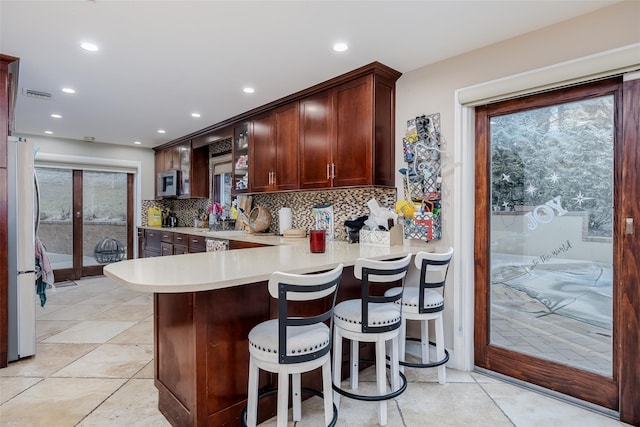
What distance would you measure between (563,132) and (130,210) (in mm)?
6685

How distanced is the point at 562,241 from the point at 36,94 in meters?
4.79

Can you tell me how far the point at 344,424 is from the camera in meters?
1.91

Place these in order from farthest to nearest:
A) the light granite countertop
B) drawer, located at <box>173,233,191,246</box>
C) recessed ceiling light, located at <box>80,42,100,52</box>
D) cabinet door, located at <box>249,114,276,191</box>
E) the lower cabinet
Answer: drawer, located at <box>173,233,191,246</box>, the lower cabinet, cabinet door, located at <box>249,114,276,191</box>, recessed ceiling light, located at <box>80,42,100,52</box>, the light granite countertop

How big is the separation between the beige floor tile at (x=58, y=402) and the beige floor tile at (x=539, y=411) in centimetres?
253

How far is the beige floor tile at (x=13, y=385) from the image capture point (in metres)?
2.21

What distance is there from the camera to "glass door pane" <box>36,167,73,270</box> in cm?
562

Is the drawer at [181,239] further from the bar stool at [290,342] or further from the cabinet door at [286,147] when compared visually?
the bar stool at [290,342]

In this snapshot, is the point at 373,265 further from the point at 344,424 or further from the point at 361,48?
the point at 361,48

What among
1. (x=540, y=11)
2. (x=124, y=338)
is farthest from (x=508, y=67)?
(x=124, y=338)

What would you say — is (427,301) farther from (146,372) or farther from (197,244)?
(197,244)

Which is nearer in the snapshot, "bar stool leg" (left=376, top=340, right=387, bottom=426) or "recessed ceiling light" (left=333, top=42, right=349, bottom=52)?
"bar stool leg" (left=376, top=340, right=387, bottom=426)

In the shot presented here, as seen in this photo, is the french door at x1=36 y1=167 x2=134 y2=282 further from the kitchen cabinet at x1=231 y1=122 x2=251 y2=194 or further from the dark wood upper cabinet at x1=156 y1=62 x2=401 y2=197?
the dark wood upper cabinet at x1=156 y1=62 x2=401 y2=197

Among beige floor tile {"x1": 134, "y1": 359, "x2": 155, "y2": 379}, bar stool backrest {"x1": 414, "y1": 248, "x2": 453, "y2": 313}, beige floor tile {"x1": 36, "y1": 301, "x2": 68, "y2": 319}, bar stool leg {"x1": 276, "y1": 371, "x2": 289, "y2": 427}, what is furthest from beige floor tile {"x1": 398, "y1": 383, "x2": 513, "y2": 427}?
beige floor tile {"x1": 36, "y1": 301, "x2": 68, "y2": 319}

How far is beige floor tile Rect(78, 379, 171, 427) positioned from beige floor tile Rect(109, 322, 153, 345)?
0.84 meters
